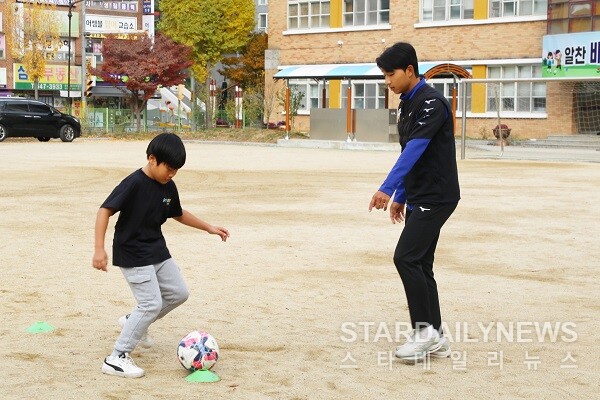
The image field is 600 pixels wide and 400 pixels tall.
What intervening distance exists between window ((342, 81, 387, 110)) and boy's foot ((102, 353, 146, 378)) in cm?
4003

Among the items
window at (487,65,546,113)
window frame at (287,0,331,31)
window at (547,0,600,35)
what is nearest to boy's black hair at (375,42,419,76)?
window at (547,0,600,35)

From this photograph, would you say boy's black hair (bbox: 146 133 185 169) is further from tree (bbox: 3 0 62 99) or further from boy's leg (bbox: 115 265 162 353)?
tree (bbox: 3 0 62 99)

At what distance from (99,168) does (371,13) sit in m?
26.0

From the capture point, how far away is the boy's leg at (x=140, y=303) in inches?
215

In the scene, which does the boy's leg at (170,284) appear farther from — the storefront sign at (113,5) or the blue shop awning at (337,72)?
the storefront sign at (113,5)

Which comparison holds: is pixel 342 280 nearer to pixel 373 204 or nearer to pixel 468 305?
pixel 468 305

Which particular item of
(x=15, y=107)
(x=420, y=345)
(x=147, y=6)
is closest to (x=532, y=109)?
(x=15, y=107)

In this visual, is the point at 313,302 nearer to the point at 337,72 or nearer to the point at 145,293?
the point at 145,293

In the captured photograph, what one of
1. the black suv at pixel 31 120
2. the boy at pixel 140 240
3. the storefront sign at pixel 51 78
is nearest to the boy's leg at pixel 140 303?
the boy at pixel 140 240

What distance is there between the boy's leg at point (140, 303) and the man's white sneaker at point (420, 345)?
134 centimetres

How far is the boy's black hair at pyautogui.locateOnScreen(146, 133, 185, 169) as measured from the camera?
5.27 m

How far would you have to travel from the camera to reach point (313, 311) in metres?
7.18

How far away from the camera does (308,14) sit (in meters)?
Result: 49.2

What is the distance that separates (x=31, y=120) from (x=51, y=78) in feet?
107
